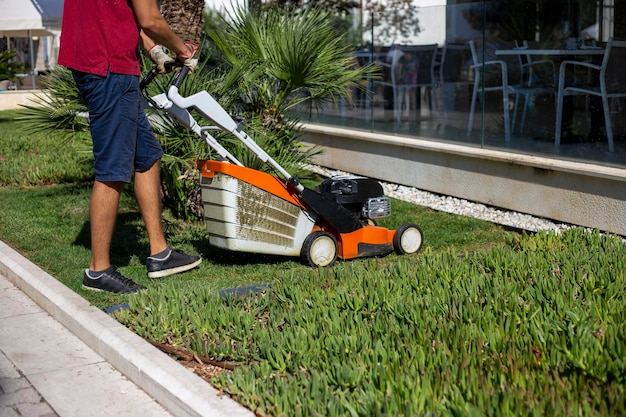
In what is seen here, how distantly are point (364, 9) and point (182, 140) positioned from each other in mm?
8715

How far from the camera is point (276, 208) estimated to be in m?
6.06

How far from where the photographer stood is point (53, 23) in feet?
72.1

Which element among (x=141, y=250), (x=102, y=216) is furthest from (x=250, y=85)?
(x=102, y=216)

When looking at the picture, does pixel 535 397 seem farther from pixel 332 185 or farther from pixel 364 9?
pixel 364 9

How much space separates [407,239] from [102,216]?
7.25ft

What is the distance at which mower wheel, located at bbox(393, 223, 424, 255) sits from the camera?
6496mm

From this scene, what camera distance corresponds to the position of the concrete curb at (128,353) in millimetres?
3730

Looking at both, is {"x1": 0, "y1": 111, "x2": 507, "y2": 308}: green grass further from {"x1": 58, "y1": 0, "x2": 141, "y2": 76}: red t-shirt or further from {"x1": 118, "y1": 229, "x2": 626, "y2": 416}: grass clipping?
{"x1": 58, "y1": 0, "x2": 141, "y2": 76}: red t-shirt

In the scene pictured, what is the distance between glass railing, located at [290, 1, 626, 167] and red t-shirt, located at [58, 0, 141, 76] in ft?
12.0

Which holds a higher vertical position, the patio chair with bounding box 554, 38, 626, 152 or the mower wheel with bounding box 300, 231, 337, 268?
the patio chair with bounding box 554, 38, 626, 152

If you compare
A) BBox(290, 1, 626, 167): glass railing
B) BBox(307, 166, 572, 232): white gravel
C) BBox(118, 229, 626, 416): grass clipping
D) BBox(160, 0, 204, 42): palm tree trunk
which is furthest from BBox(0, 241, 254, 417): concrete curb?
BBox(290, 1, 626, 167): glass railing

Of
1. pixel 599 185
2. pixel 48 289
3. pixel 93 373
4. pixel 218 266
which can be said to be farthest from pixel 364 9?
pixel 93 373

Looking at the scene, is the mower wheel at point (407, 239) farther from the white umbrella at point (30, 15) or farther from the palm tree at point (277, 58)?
the white umbrella at point (30, 15)

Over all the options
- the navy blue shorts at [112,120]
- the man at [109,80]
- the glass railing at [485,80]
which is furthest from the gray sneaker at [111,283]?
the glass railing at [485,80]
